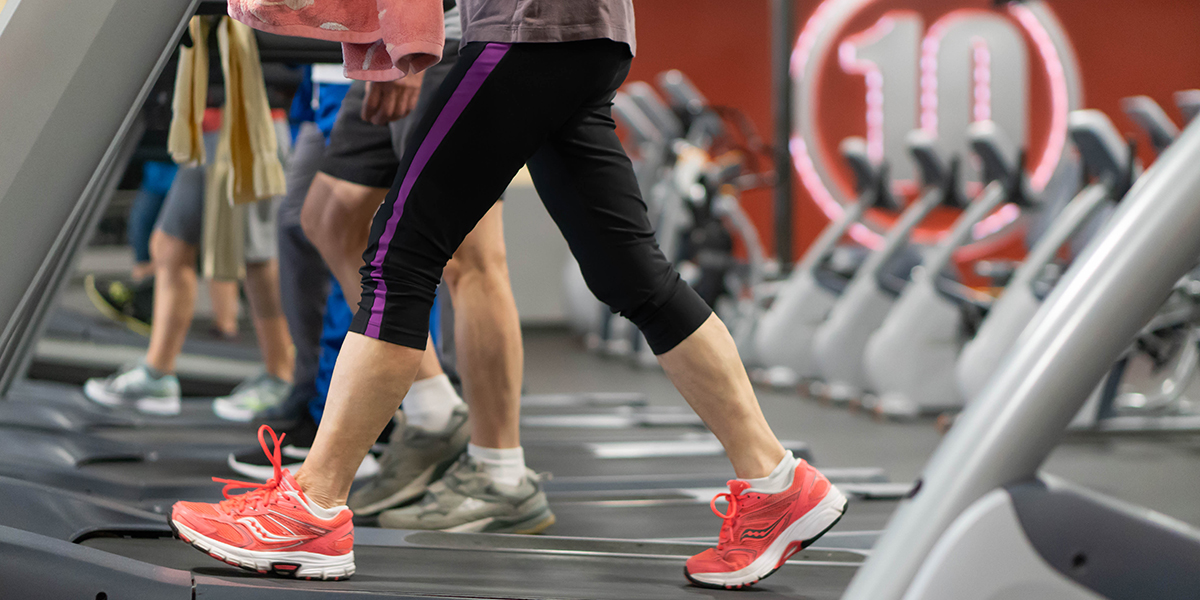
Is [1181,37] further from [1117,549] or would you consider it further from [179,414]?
[1117,549]

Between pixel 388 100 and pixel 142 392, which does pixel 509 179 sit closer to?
pixel 388 100

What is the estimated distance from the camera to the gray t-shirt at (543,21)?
1.14 meters

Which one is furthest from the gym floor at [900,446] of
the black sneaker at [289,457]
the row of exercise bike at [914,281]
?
the black sneaker at [289,457]

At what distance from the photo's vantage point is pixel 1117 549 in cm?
80

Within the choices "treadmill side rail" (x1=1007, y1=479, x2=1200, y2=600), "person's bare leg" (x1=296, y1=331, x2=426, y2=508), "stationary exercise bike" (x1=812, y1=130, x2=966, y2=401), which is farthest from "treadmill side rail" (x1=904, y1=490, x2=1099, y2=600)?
"stationary exercise bike" (x1=812, y1=130, x2=966, y2=401)

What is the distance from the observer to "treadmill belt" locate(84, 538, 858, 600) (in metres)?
1.16

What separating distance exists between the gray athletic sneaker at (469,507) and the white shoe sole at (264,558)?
14.2 inches

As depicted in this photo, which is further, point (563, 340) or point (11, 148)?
point (563, 340)

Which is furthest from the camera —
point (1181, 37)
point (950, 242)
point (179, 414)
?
point (1181, 37)

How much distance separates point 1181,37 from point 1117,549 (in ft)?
26.0

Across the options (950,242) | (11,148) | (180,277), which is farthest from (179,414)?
(950,242)

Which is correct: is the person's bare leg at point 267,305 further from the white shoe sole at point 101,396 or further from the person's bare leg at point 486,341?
the person's bare leg at point 486,341

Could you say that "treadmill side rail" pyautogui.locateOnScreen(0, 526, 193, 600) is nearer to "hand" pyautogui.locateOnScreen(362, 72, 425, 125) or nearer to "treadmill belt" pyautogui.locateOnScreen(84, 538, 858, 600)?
"treadmill belt" pyautogui.locateOnScreen(84, 538, 858, 600)

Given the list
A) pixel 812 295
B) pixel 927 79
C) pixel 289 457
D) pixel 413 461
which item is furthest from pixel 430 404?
pixel 927 79
